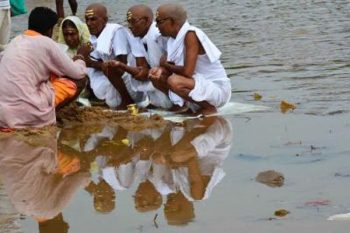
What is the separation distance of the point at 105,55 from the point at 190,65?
3.73 feet

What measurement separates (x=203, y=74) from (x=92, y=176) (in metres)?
2.37

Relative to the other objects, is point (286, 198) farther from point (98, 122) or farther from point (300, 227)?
point (98, 122)

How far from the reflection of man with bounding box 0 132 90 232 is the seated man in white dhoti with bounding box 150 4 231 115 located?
129cm

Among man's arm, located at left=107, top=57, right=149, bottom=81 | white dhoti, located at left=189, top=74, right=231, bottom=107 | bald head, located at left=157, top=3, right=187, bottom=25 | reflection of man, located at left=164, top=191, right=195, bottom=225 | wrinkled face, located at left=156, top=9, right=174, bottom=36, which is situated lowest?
white dhoti, located at left=189, top=74, right=231, bottom=107

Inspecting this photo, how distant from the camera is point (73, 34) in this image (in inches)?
328

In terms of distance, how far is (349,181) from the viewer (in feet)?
16.9

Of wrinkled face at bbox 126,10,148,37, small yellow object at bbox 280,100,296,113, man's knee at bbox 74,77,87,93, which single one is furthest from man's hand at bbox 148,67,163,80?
small yellow object at bbox 280,100,296,113

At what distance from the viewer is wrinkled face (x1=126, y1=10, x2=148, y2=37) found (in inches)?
310

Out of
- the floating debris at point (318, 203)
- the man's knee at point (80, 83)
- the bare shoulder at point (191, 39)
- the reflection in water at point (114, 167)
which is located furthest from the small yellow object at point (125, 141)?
the floating debris at point (318, 203)

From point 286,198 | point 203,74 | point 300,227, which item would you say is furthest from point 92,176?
point 203,74

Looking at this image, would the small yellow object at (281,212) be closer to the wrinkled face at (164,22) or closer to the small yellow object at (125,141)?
the small yellow object at (125,141)

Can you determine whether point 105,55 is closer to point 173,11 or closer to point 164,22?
point 164,22

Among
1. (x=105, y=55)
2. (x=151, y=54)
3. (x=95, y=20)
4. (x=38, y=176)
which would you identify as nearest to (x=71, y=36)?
(x=95, y=20)

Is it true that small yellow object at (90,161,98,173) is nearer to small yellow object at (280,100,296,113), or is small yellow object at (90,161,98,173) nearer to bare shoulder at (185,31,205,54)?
bare shoulder at (185,31,205,54)
